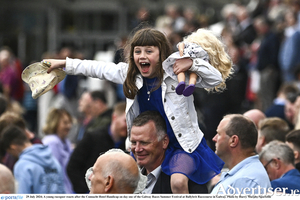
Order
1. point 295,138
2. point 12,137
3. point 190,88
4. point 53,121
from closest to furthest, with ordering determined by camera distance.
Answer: point 190,88, point 295,138, point 12,137, point 53,121

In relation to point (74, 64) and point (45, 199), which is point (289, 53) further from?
point (45, 199)

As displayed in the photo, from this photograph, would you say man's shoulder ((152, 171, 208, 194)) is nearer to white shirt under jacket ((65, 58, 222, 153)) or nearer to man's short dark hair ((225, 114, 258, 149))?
white shirt under jacket ((65, 58, 222, 153))

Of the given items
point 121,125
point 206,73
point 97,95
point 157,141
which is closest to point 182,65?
point 206,73

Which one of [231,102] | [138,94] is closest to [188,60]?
[138,94]

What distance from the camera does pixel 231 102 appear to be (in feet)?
33.2

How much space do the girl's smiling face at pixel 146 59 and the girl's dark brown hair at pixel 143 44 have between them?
3cm

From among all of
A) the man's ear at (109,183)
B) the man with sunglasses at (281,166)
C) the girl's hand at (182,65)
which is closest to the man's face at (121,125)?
the man with sunglasses at (281,166)

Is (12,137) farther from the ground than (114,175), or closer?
closer

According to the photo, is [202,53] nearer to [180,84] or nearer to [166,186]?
[180,84]

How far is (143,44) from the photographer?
14.0 feet

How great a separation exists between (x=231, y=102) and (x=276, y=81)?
219 centimetres

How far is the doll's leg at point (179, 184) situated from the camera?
164 inches

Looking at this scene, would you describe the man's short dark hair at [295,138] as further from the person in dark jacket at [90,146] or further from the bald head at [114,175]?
the bald head at [114,175]

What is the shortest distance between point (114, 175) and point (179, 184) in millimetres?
809
